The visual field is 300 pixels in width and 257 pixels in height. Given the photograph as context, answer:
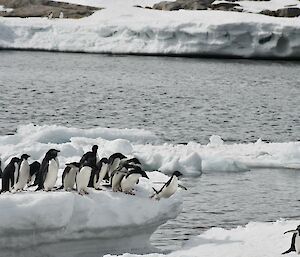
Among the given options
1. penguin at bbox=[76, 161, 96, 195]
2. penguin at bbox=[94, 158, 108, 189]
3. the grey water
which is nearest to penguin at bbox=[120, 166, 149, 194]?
penguin at bbox=[94, 158, 108, 189]

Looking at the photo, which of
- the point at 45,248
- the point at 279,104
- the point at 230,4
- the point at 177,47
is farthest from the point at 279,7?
the point at 45,248

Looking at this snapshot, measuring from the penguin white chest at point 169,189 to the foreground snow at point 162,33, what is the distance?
133 feet

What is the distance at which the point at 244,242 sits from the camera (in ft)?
48.3

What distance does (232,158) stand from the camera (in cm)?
2358

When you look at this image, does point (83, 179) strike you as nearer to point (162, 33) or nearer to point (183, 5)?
point (162, 33)

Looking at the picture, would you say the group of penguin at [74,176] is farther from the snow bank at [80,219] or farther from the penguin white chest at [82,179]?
the snow bank at [80,219]

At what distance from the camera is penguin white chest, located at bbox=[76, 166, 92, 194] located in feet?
45.6

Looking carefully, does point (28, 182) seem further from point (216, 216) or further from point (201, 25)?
point (201, 25)

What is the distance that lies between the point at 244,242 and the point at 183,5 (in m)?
59.1

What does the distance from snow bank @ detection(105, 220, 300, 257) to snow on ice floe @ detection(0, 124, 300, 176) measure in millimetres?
5346

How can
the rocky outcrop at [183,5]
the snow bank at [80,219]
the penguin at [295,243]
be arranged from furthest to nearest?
the rocky outcrop at [183,5] < the penguin at [295,243] < the snow bank at [80,219]

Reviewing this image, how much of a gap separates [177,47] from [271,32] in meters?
7.02

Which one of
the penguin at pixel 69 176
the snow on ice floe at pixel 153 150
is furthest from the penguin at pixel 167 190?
the snow on ice floe at pixel 153 150

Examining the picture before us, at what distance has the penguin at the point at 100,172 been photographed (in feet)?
47.9
